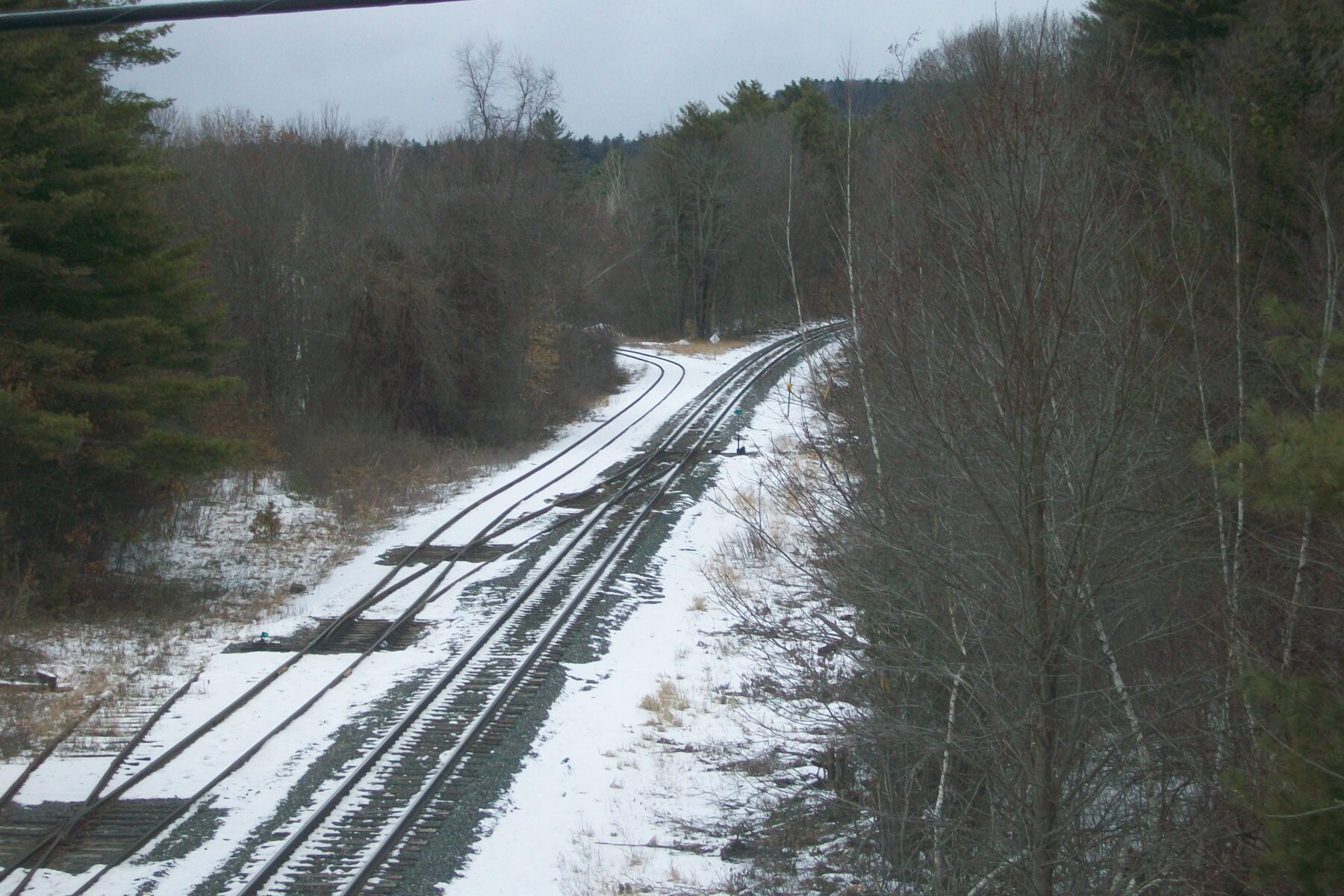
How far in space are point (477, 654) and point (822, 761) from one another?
4782mm

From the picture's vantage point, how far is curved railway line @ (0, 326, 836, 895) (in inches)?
331

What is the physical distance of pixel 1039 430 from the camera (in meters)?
5.82

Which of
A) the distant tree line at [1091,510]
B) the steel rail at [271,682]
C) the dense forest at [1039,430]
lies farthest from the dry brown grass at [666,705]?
the steel rail at [271,682]

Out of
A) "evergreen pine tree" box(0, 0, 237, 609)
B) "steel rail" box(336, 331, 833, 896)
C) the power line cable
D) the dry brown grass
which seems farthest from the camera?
"evergreen pine tree" box(0, 0, 237, 609)

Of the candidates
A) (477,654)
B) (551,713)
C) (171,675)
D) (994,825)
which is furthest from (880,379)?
(171,675)

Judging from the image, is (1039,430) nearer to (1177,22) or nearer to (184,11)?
(184,11)

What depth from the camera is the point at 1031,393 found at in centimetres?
575

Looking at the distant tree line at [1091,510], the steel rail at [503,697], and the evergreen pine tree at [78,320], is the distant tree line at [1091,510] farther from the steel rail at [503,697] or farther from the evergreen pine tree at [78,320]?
the evergreen pine tree at [78,320]

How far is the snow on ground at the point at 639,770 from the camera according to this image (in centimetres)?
874

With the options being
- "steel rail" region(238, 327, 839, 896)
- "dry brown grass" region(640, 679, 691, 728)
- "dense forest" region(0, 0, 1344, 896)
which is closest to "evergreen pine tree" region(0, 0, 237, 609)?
"dense forest" region(0, 0, 1344, 896)

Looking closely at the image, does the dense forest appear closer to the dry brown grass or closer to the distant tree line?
the distant tree line

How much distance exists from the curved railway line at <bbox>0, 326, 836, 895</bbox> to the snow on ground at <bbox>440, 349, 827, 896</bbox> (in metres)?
0.59

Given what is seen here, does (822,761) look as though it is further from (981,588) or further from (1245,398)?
(1245,398)

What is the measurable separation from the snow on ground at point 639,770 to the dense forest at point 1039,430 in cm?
134
